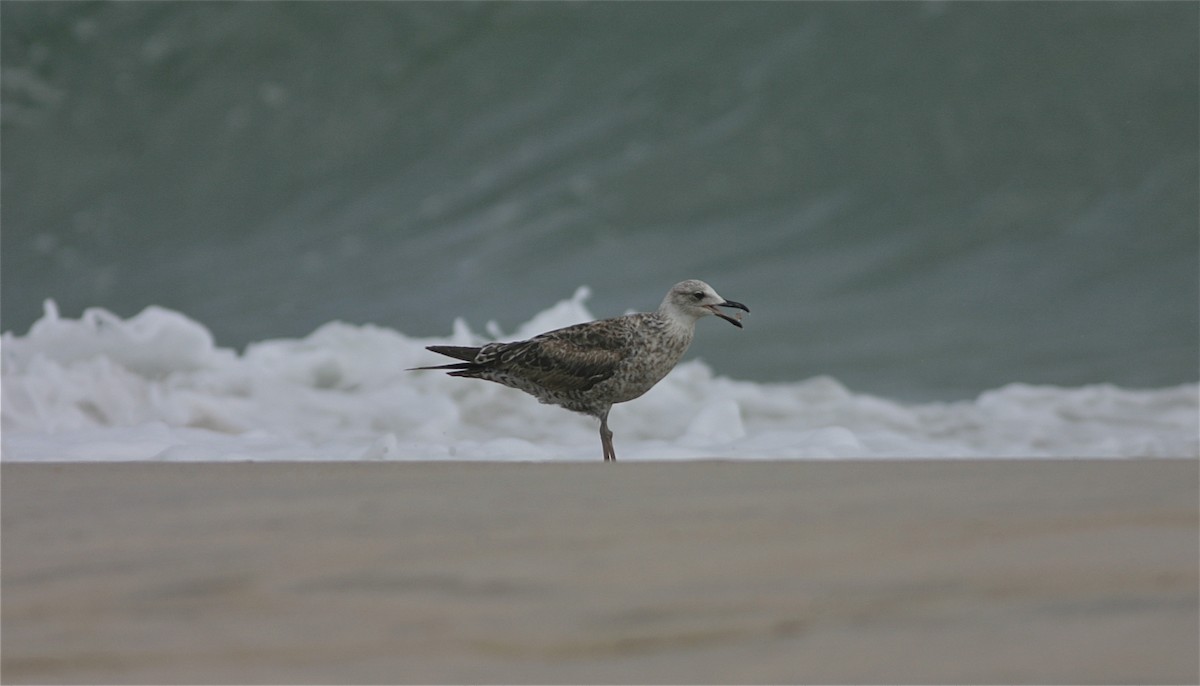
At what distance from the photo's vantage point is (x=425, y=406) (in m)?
8.85

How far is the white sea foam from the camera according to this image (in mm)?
7902

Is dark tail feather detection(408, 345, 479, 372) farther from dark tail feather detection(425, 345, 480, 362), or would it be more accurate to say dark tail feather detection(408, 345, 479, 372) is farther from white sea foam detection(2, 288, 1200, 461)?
white sea foam detection(2, 288, 1200, 461)

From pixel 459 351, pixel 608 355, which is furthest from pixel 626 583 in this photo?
pixel 459 351

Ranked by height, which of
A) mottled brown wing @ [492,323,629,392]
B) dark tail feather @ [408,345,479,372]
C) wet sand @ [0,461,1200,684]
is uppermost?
dark tail feather @ [408,345,479,372]

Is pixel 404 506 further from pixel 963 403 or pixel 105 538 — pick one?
pixel 963 403

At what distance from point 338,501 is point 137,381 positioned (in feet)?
20.5

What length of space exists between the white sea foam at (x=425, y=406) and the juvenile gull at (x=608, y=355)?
1758 mm

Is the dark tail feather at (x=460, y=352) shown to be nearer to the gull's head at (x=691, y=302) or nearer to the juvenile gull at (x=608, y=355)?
the juvenile gull at (x=608, y=355)

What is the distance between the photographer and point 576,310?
9086 mm

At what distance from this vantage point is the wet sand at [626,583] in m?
1.54

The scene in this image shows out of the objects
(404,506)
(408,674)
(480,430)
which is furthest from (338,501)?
(480,430)

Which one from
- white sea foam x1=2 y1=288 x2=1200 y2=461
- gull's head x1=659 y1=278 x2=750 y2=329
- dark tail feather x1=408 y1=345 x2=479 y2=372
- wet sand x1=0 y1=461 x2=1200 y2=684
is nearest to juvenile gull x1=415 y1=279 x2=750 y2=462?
gull's head x1=659 y1=278 x2=750 y2=329

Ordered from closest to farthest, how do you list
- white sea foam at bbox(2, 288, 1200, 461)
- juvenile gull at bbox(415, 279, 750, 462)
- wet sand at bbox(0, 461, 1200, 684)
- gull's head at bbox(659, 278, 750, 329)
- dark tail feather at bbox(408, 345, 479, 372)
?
wet sand at bbox(0, 461, 1200, 684)
juvenile gull at bbox(415, 279, 750, 462)
gull's head at bbox(659, 278, 750, 329)
dark tail feather at bbox(408, 345, 479, 372)
white sea foam at bbox(2, 288, 1200, 461)

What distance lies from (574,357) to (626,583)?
3.44 meters
